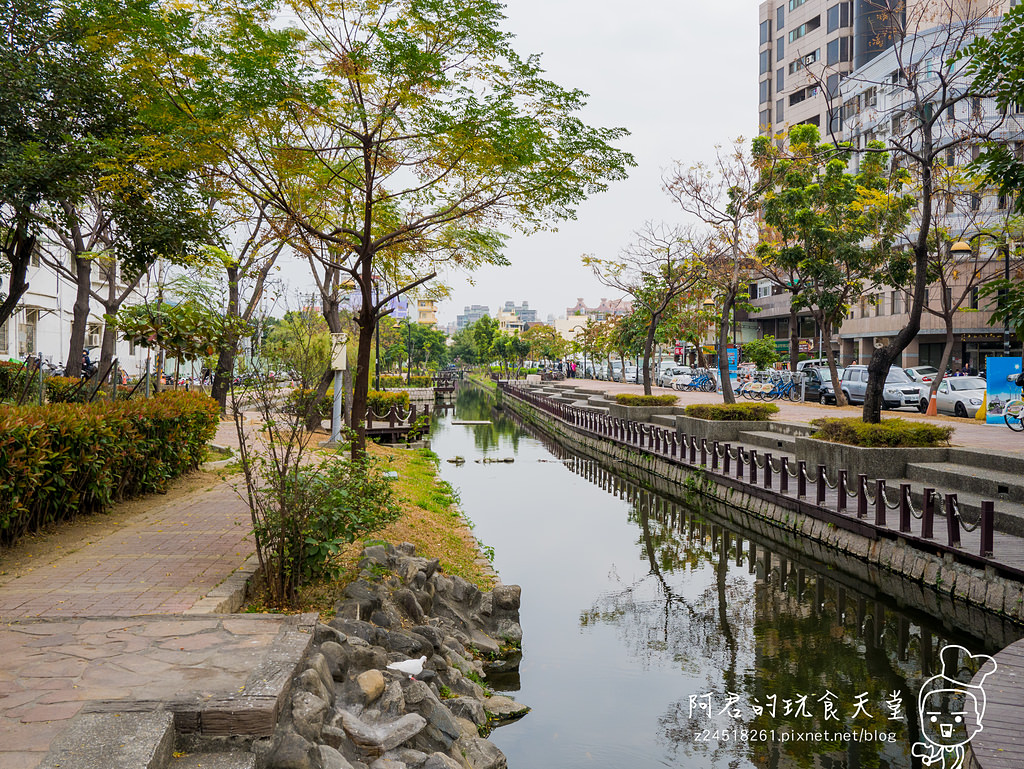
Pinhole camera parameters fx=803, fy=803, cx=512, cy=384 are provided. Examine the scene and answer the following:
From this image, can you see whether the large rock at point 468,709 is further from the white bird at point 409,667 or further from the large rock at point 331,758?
Answer: the large rock at point 331,758

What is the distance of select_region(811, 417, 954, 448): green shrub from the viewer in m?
13.2

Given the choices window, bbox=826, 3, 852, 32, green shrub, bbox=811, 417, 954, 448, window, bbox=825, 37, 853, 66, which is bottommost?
green shrub, bbox=811, 417, 954, 448

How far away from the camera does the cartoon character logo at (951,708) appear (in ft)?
18.4

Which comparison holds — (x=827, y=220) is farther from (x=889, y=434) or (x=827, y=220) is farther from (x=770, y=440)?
(x=889, y=434)

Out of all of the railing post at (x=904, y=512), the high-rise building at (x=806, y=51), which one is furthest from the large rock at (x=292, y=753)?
the high-rise building at (x=806, y=51)

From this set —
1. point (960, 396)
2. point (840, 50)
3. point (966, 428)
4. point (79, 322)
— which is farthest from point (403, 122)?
point (840, 50)

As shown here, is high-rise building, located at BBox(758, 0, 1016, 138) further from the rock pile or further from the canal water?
the rock pile

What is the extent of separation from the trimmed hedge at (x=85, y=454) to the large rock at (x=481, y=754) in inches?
183

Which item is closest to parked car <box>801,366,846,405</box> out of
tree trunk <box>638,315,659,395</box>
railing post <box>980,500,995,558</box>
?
tree trunk <box>638,315,659,395</box>

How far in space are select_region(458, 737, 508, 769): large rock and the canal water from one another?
0.32 meters

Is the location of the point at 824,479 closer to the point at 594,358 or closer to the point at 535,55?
the point at 535,55

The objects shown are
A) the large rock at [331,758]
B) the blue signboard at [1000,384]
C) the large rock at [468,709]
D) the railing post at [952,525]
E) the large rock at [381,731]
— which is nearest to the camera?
the large rock at [331,758]

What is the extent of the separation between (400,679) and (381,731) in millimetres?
779

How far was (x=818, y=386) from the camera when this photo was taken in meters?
33.8
